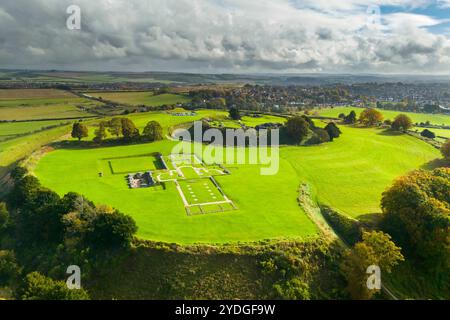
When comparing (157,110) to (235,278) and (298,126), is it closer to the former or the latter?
(298,126)

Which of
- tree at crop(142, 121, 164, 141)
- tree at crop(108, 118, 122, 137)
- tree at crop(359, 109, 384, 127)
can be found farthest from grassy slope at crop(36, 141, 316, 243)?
tree at crop(359, 109, 384, 127)

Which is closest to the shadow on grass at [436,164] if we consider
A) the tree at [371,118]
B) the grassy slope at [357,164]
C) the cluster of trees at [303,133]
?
the grassy slope at [357,164]

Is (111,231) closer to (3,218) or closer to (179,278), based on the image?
(179,278)

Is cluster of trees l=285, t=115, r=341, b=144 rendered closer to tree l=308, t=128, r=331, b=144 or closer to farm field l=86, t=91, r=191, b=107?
tree l=308, t=128, r=331, b=144

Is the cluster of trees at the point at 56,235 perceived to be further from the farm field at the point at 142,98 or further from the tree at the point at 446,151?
the farm field at the point at 142,98

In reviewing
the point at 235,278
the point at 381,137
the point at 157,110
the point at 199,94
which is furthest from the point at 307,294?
the point at 199,94

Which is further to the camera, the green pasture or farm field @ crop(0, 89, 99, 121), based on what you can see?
farm field @ crop(0, 89, 99, 121)

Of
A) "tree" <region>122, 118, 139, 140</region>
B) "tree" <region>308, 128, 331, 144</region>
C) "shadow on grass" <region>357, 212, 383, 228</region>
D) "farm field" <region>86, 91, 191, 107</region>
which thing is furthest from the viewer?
"farm field" <region>86, 91, 191, 107</region>
